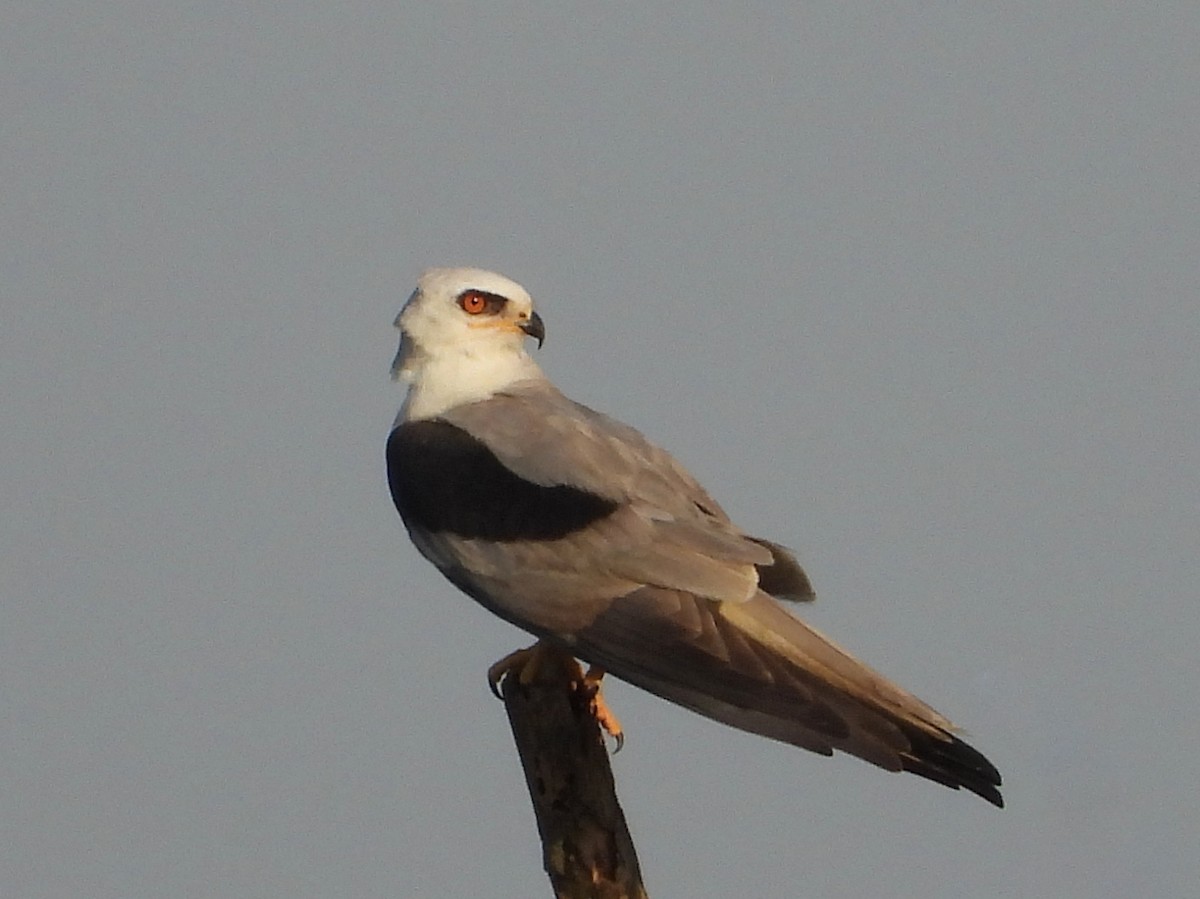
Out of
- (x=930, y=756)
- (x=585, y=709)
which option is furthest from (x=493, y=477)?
(x=930, y=756)

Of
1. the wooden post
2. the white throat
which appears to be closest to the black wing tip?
the wooden post

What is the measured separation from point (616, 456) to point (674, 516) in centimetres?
30

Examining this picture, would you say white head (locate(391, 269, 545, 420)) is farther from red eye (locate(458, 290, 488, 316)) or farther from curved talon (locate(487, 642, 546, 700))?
curved talon (locate(487, 642, 546, 700))

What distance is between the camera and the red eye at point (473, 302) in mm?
7305

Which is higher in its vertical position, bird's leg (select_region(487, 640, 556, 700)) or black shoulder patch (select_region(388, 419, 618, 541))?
black shoulder patch (select_region(388, 419, 618, 541))

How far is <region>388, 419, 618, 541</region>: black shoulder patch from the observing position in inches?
244

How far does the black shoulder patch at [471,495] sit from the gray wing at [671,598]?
25 millimetres

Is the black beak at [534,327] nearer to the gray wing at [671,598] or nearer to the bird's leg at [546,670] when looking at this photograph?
the gray wing at [671,598]

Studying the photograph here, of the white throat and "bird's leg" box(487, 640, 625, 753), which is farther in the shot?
the white throat

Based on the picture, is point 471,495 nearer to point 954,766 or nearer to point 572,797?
point 572,797

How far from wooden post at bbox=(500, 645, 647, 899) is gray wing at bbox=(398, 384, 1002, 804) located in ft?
0.92

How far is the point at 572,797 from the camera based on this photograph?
6.03m

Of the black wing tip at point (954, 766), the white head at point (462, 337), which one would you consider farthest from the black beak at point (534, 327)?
the black wing tip at point (954, 766)

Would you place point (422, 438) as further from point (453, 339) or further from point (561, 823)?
point (561, 823)
